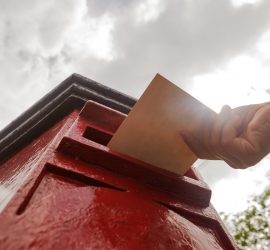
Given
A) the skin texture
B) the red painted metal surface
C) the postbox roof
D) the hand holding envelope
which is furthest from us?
the postbox roof

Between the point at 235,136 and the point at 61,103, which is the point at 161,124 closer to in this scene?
the point at 235,136

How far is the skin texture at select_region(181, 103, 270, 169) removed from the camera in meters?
0.88

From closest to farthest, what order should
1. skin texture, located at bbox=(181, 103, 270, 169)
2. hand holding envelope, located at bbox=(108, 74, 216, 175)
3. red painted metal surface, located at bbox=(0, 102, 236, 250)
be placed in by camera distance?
1. red painted metal surface, located at bbox=(0, 102, 236, 250)
2. skin texture, located at bbox=(181, 103, 270, 169)
3. hand holding envelope, located at bbox=(108, 74, 216, 175)

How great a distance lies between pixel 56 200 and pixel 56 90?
4.48ft

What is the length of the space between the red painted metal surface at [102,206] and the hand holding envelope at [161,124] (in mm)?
44

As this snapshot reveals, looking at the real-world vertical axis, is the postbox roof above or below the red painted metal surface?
below

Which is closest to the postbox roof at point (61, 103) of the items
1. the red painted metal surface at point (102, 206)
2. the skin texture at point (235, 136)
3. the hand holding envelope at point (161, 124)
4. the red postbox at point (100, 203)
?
the red postbox at point (100, 203)

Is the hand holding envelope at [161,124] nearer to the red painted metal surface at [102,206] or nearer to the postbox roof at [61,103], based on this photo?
the red painted metal surface at [102,206]

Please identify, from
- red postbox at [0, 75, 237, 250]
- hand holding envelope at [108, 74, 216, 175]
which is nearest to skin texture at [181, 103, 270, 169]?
hand holding envelope at [108, 74, 216, 175]

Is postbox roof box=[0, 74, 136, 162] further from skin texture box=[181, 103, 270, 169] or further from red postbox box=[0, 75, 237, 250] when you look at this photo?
skin texture box=[181, 103, 270, 169]

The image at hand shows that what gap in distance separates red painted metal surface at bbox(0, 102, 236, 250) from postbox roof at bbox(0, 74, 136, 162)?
69 centimetres

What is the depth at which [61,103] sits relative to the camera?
2020 millimetres

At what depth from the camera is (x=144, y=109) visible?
1014mm

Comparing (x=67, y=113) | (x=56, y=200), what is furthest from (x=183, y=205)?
(x=67, y=113)
